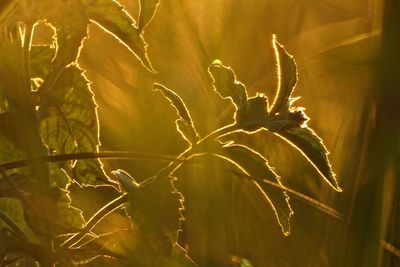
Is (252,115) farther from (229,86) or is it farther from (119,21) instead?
(119,21)

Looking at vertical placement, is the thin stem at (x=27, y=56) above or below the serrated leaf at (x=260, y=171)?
above

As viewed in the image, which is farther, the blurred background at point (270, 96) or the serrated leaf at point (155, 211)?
the blurred background at point (270, 96)

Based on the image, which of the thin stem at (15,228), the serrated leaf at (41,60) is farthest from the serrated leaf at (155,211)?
the serrated leaf at (41,60)

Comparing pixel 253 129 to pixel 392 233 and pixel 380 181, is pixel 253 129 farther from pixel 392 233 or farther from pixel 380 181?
pixel 380 181

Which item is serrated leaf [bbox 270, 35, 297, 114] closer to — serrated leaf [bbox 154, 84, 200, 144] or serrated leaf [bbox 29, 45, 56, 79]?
serrated leaf [bbox 154, 84, 200, 144]

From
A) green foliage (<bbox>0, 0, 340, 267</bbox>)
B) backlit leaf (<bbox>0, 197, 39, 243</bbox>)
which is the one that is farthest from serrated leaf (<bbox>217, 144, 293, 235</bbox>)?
backlit leaf (<bbox>0, 197, 39, 243</bbox>)

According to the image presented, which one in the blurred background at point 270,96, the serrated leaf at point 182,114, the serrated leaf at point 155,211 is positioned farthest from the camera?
the blurred background at point 270,96

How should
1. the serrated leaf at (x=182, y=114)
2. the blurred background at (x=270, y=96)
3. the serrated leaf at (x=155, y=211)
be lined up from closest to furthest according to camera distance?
the serrated leaf at (x=155, y=211) → the serrated leaf at (x=182, y=114) → the blurred background at (x=270, y=96)

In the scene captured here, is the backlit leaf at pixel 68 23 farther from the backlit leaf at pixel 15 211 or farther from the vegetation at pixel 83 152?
the backlit leaf at pixel 15 211
